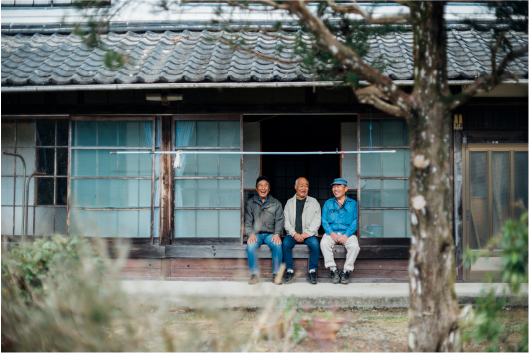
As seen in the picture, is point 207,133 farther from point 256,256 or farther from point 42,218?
point 42,218

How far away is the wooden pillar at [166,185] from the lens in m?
5.94

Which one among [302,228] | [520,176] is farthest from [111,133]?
[520,176]

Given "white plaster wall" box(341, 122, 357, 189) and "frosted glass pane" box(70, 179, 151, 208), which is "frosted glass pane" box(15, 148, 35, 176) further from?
"white plaster wall" box(341, 122, 357, 189)

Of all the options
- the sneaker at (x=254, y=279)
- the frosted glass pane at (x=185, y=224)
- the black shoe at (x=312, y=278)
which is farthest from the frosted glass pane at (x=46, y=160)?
the black shoe at (x=312, y=278)

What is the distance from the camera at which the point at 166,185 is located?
595 cm

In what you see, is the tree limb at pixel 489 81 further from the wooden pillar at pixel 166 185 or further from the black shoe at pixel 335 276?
the wooden pillar at pixel 166 185

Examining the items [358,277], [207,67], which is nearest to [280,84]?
[207,67]

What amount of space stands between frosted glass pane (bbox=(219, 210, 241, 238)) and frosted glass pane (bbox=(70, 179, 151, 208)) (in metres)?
1.07

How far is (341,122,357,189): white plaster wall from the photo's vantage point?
6691 mm

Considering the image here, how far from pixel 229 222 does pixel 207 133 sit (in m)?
1.31

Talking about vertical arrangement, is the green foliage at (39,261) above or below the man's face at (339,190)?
below

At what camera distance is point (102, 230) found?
235 inches

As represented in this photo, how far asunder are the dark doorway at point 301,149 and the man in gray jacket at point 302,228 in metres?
2.83

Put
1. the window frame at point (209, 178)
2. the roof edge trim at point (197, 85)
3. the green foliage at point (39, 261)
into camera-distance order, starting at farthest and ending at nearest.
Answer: the window frame at point (209, 178) < the roof edge trim at point (197, 85) < the green foliage at point (39, 261)
